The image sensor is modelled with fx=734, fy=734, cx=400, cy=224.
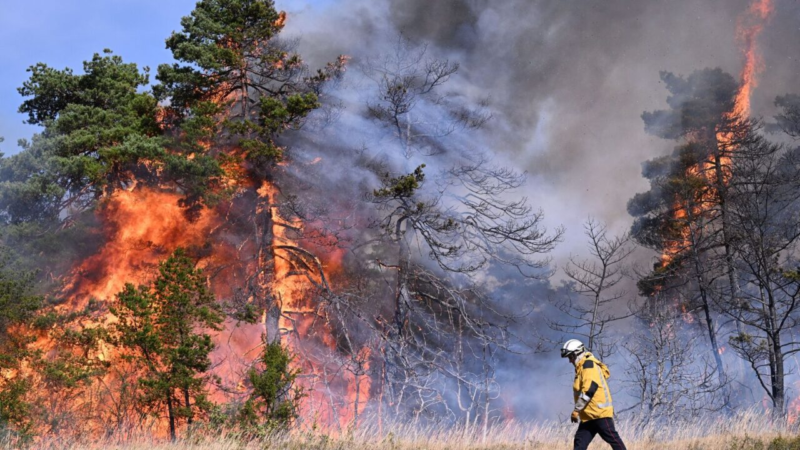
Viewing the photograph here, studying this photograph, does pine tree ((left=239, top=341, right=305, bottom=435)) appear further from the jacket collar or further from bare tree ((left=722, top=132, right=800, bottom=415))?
bare tree ((left=722, top=132, right=800, bottom=415))

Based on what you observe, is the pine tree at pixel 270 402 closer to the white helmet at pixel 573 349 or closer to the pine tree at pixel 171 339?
the pine tree at pixel 171 339

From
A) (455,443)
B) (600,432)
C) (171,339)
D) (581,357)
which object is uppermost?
(171,339)

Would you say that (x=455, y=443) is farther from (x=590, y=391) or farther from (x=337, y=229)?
(x=337, y=229)

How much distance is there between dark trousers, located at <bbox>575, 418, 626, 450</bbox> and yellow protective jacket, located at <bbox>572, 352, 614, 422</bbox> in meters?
0.08

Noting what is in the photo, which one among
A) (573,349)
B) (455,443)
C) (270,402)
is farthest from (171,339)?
(573,349)

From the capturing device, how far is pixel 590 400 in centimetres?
865

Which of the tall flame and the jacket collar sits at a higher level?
the tall flame

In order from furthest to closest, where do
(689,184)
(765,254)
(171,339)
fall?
(689,184) < (765,254) < (171,339)

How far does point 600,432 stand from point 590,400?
499 millimetres

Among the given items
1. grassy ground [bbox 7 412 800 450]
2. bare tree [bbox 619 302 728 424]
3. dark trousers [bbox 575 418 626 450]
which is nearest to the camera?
dark trousers [bbox 575 418 626 450]

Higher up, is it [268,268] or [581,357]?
[268,268]

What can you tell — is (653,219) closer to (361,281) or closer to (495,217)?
(495,217)

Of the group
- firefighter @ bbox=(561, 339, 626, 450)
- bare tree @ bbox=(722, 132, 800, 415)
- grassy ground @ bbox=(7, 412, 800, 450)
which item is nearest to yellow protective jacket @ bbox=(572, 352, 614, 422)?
firefighter @ bbox=(561, 339, 626, 450)

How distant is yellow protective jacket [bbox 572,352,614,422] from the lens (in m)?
8.62
